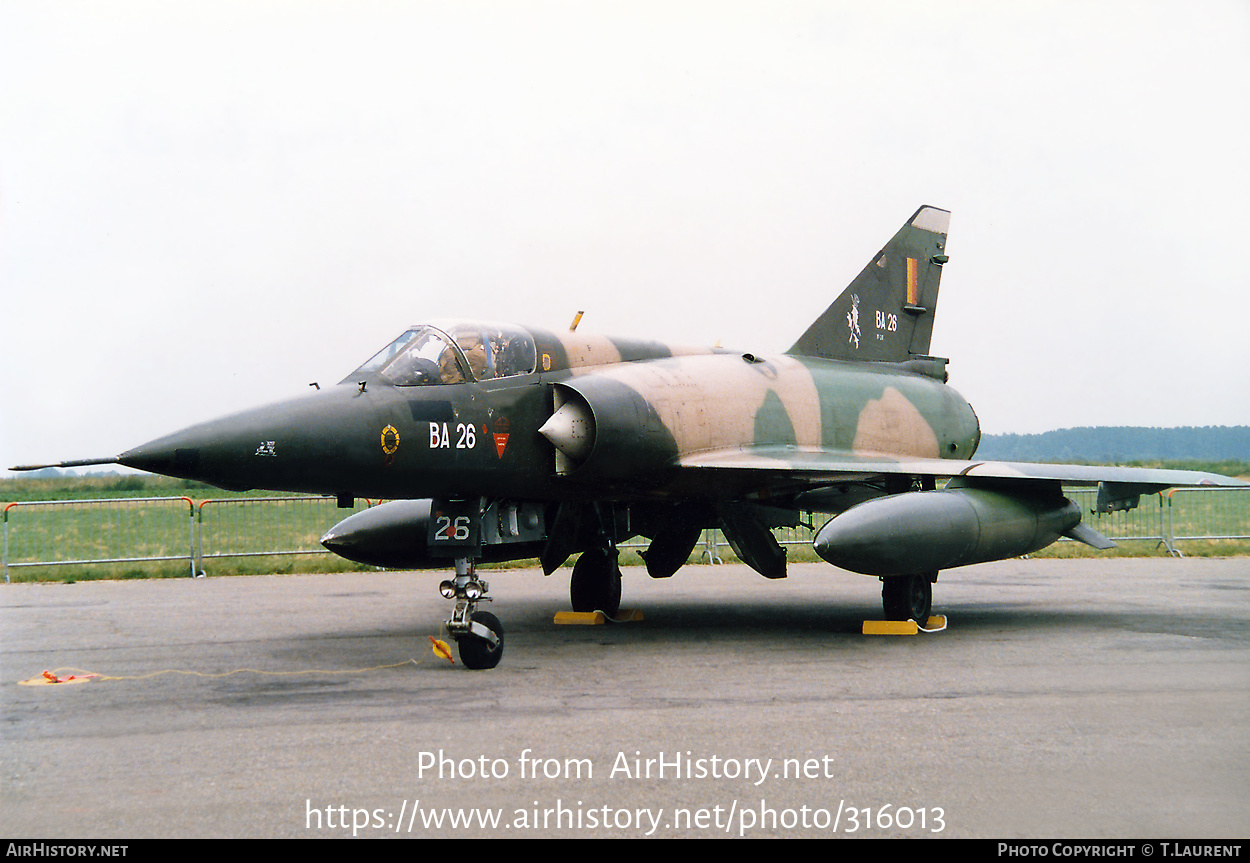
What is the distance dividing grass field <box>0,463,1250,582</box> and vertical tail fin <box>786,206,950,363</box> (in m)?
5.65

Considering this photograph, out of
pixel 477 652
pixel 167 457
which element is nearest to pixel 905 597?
pixel 477 652

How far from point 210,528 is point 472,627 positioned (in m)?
11.3

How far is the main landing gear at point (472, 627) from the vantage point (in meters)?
7.71

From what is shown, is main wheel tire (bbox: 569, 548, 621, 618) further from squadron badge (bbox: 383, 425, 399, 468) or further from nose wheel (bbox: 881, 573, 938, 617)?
squadron badge (bbox: 383, 425, 399, 468)

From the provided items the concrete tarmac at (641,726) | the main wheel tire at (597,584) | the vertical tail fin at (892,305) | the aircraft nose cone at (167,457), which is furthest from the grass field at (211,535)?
the aircraft nose cone at (167,457)

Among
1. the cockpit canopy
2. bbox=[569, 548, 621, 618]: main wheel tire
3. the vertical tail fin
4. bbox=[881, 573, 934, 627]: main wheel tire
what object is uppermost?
the vertical tail fin

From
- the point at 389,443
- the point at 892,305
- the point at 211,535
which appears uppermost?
the point at 892,305

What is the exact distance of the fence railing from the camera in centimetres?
1603

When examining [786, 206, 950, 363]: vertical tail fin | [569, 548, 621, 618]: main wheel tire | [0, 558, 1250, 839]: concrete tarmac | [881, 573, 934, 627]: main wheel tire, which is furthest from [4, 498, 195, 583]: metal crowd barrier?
[881, 573, 934, 627]: main wheel tire

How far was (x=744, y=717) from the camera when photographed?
609 cm

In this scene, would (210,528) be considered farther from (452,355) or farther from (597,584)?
(452,355)

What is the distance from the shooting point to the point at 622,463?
8703 millimetres

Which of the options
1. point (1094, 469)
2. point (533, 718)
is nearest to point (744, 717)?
point (533, 718)
